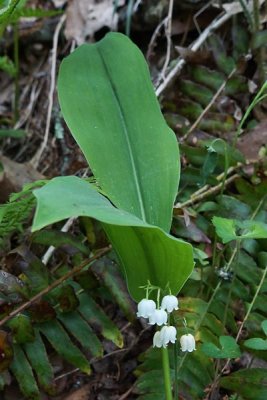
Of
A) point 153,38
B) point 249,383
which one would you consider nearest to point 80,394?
point 249,383

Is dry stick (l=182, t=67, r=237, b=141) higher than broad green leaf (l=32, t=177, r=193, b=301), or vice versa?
broad green leaf (l=32, t=177, r=193, b=301)

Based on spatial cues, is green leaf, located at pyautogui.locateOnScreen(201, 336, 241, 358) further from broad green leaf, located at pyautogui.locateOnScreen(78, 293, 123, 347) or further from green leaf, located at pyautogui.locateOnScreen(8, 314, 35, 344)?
green leaf, located at pyautogui.locateOnScreen(8, 314, 35, 344)

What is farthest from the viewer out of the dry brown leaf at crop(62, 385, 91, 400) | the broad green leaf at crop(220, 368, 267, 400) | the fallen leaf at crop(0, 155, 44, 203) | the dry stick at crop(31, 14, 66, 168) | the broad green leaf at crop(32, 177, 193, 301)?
the dry stick at crop(31, 14, 66, 168)

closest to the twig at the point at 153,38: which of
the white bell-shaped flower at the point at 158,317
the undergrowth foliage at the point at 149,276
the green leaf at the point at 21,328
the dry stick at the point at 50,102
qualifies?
Result: the dry stick at the point at 50,102

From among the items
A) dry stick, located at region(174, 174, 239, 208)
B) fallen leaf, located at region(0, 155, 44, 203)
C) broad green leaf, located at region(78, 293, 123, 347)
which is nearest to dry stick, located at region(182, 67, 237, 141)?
dry stick, located at region(174, 174, 239, 208)

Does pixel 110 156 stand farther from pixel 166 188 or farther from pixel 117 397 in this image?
pixel 117 397

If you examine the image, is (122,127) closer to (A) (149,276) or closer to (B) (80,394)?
(A) (149,276)

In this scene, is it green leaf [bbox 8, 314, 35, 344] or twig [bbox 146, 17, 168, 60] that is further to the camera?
twig [bbox 146, 17, 168, 60]
